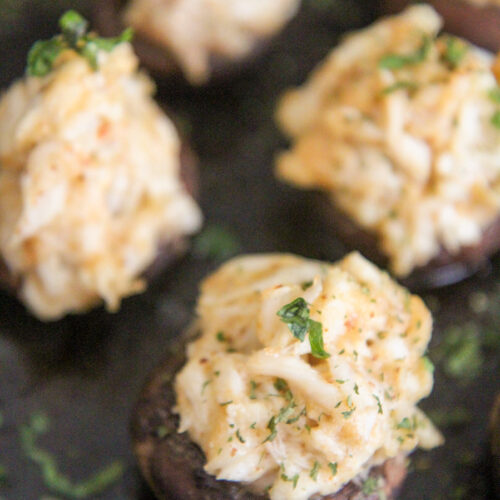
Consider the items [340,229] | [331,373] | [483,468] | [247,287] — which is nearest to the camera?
[331,373]

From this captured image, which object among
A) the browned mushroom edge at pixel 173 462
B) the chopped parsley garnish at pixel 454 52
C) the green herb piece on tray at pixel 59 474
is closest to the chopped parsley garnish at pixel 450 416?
the browned mushroom edge at pixel 173 462

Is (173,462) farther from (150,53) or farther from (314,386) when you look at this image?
(150,53)

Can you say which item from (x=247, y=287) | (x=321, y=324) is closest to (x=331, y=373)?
(x=321, y=324)

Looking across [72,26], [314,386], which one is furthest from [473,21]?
[314,386]

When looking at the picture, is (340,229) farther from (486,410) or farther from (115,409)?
(115,409)

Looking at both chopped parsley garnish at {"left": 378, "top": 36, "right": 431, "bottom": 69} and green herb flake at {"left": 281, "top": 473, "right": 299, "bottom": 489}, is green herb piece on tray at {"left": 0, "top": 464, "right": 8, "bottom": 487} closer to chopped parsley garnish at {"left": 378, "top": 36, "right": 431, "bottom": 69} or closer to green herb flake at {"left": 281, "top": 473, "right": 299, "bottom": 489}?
green herb flake at {"left": 281, "top": 473, "right": 299, "bottom": 489}

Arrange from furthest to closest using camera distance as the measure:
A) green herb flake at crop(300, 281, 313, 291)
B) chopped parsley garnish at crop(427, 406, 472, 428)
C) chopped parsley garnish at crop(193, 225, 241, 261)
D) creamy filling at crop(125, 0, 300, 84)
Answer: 1. creamy filling at crop(125, 0, 300, 84)
2. chopped parsley garnish at crop(193, 225, 241, 261)
3. chopped parsley garnish at crop(427, 406, 472, 428)
4. green herb flake at crop(300, 281, 313, 291)

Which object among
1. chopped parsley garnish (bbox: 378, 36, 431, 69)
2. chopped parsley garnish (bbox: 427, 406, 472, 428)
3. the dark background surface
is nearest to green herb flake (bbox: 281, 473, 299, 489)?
the dark background surface
